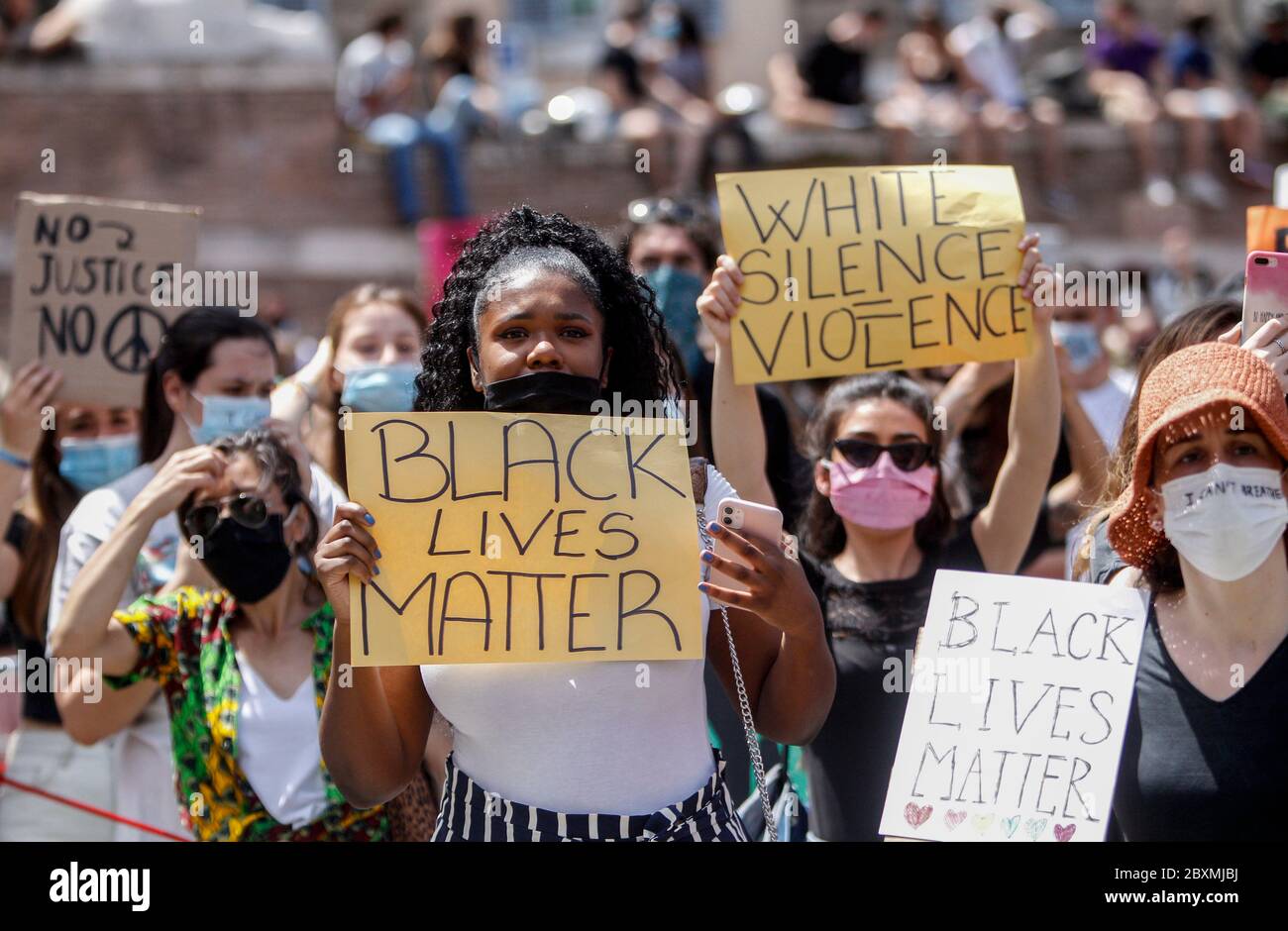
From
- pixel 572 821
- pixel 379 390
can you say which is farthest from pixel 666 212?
pixel 572 821

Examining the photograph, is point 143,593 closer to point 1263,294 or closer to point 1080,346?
point 1263,294

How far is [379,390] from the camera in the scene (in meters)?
4.75

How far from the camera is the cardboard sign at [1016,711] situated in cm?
303

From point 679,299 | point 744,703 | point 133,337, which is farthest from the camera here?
point 133,337

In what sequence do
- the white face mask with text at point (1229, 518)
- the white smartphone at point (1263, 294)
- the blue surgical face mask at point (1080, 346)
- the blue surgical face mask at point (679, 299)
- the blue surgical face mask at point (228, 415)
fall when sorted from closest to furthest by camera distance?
the white face mask with text at point (1229, 518) < the white smartphone at point (1263, 294) < the blue surgical face mask at point (228, 415) < the blue surgical face mask at point (679, 299) < the blue surgical face mask at point (1080, 346)

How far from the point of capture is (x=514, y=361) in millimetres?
2973

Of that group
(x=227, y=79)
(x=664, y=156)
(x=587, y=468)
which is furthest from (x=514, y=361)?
(x=227, y=79)

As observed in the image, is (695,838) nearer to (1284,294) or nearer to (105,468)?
(1284,294)

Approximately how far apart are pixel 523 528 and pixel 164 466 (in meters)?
1.70

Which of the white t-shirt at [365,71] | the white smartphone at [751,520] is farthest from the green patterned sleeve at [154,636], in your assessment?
the white t-shirt at [365,71]

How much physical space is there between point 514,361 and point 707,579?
0.50m

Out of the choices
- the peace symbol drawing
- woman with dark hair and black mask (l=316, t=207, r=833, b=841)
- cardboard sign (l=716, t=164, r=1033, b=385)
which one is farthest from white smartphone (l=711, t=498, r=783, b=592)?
the peace symbol drawing

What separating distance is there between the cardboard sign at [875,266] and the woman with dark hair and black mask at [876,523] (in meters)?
0.07

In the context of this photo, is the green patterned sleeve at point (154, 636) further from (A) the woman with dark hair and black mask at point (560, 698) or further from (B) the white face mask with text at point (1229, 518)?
(B) the white face mask with text at point (1229, 518)
